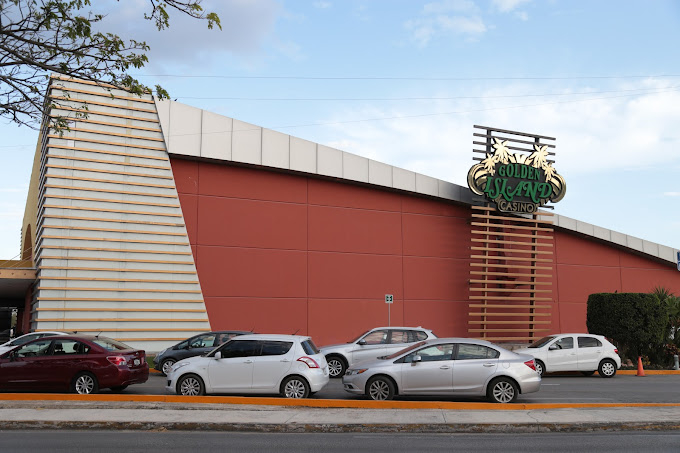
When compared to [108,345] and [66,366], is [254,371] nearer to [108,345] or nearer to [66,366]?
[108,345]

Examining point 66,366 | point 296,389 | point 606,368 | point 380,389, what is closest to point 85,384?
point 66,366

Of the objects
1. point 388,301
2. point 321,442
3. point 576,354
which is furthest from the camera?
point 388,301

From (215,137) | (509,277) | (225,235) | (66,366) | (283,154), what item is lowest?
(66,366)

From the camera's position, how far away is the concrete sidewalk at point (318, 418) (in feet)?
36.6

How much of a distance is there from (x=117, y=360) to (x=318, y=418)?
223 inches

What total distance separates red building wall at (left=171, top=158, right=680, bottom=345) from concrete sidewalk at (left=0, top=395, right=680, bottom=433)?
1345cm

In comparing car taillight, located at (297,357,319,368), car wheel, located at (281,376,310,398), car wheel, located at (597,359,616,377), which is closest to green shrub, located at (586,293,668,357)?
car wheel, located at (597,359,616,377)

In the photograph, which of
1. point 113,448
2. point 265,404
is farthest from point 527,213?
point 113,448

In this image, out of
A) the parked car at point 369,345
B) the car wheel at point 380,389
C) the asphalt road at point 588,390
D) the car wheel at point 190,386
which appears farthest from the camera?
the parked car at point 369,345

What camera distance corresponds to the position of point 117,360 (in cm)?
1480

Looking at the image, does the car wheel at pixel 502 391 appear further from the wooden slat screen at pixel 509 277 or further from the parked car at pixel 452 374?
the wooden slat screen at pixel 509 277

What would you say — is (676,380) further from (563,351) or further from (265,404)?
(265,404)

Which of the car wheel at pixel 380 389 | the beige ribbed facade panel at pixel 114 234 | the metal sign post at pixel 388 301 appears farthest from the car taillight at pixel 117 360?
the metal sign post at pixel 388 301

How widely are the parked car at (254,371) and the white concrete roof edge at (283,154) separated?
1333 centimetres
